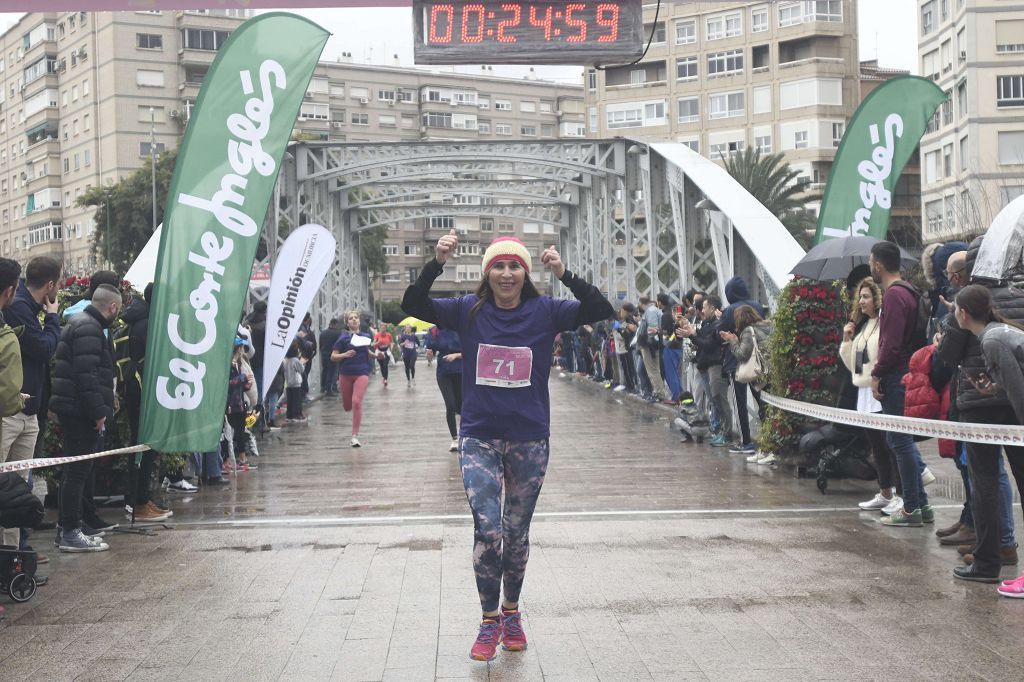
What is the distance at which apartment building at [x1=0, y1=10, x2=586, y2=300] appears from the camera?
290ft

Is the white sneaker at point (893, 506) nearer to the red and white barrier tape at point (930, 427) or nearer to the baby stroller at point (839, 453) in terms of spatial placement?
the red and white barrier tape at point (930, 427)

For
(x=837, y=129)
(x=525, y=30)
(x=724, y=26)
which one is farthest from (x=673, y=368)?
(x=724, y=26)

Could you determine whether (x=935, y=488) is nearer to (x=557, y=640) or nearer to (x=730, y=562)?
(x=730, y=562)

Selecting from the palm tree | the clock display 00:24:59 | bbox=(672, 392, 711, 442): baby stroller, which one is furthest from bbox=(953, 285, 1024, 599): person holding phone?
the palm tree

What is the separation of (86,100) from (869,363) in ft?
295

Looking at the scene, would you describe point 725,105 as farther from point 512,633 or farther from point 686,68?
point 512,633

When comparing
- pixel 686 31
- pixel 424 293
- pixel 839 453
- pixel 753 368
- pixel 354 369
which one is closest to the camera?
pixel 424 293

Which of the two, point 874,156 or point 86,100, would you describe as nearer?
point 874,156

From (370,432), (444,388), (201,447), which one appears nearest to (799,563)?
(201,447)

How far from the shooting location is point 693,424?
15172 millimetres

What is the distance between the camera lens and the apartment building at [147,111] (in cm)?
8831

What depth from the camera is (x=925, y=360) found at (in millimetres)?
7973

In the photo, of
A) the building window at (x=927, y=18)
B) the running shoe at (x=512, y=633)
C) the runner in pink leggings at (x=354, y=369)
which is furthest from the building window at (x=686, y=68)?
the running shoe at (x=512, y=633)

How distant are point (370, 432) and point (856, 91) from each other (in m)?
64.1
